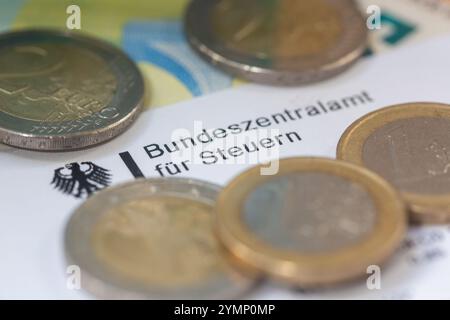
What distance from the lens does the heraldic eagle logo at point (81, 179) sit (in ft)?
2.91

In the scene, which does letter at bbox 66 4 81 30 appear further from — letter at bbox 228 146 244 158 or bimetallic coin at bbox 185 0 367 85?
letter at bbox 228 146 244 158

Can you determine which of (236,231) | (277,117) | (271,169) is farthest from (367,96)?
(236,231)

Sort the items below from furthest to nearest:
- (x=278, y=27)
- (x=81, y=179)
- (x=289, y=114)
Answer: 1. (x=278, y=27)
2. (x=289, y=114)
3. (x=81, y=179)

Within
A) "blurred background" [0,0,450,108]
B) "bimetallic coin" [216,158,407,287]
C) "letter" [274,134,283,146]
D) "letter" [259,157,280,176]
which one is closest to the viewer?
"bimetallic coin" [216,158,407,287]

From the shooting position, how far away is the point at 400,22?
118cm

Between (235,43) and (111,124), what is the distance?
0.24 m

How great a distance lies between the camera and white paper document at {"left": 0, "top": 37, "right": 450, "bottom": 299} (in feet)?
2.63

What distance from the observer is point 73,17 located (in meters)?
1.12

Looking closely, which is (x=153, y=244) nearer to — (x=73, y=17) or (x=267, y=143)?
(x=267, y=143)

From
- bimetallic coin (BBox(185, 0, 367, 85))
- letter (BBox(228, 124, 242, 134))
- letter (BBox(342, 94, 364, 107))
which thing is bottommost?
letter (BBox(228, 124, 242, 134))

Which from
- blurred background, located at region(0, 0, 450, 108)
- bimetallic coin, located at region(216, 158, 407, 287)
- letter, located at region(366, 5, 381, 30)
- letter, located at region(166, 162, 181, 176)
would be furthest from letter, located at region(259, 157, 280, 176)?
letter, located at region(366, 5, 381, 30)

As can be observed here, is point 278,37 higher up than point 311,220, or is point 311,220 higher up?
point 278,37

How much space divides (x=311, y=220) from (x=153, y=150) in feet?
0.77

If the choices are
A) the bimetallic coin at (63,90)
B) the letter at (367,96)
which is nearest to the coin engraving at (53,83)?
the bimetallic coin at (63,90)
